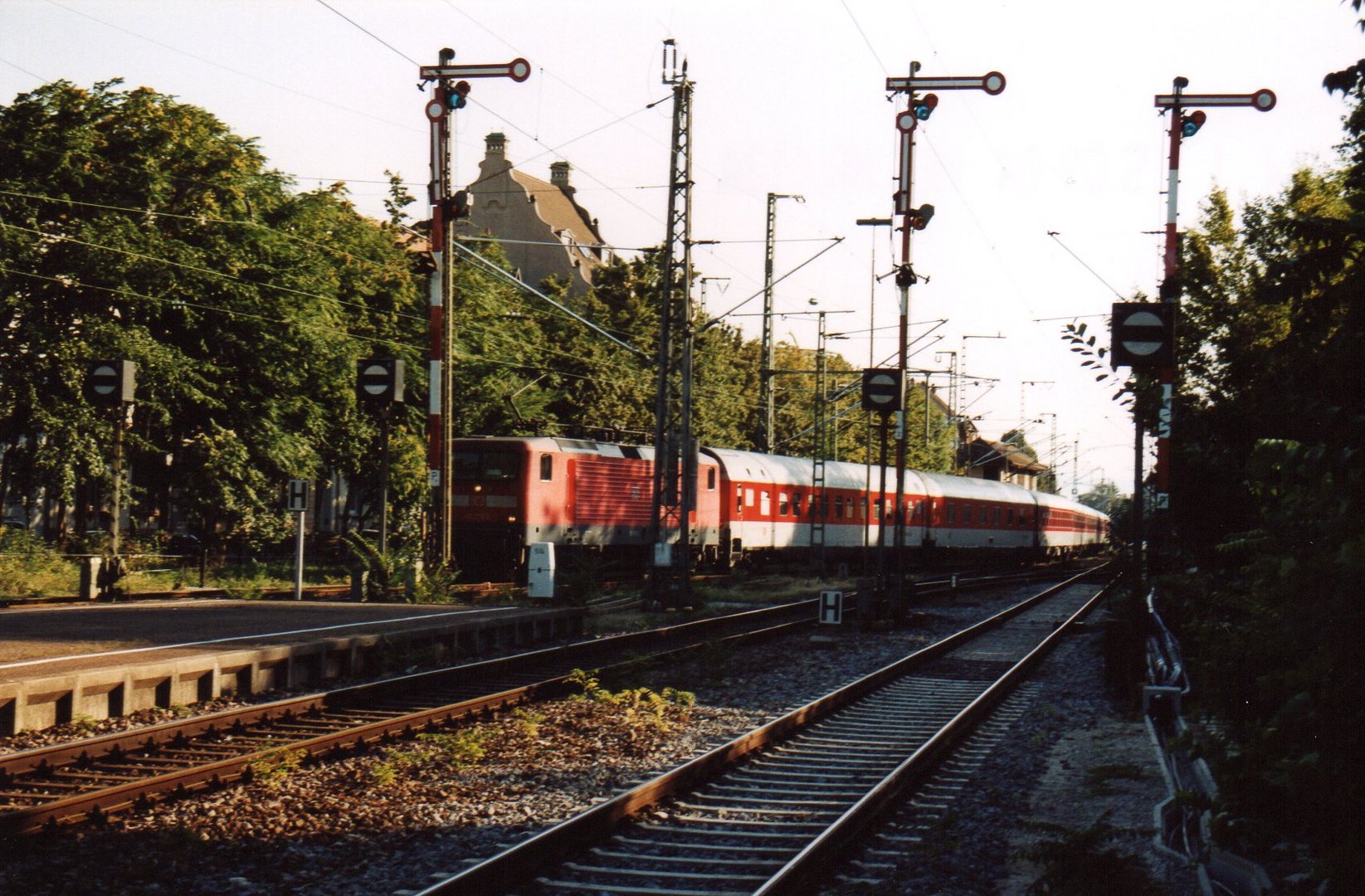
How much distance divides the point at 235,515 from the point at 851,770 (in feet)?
83.8

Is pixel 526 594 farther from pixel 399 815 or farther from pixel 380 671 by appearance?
pixel 399 815

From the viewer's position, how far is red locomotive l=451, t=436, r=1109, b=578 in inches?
1180

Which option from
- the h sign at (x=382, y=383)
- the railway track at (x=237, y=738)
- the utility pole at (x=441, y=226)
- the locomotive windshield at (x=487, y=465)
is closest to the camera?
the railway track at (x=237, y=738)

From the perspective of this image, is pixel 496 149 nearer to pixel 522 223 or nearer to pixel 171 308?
pixel 522 223

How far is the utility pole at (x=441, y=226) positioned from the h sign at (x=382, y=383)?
0.88 m

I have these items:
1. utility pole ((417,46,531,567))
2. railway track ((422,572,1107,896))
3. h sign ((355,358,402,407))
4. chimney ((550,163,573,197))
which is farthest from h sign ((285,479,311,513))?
chimney ((550,163,573,197))

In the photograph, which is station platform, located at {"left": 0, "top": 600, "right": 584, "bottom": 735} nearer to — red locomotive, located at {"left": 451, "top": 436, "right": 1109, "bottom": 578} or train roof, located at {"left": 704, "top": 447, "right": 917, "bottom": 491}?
red locomotive, located at {"left": 451, "top": 436, "right": 1109, "bottom": 578}

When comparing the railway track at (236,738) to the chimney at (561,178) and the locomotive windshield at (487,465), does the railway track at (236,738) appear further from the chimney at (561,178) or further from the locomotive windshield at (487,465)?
the chimney at (561,178)

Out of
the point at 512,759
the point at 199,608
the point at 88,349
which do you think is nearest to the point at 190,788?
the point at 512,759

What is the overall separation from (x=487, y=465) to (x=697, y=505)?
19.8ft

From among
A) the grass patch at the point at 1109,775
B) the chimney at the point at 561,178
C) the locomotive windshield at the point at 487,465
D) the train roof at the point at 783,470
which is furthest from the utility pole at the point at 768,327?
the chimney at the point at 561,178

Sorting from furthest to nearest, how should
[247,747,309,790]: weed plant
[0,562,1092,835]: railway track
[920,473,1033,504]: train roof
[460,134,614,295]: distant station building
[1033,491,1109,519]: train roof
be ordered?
[460,134,614,295]: distant station building
[1033,491,1109,519]: train roof
[920,473,1033,504]: train roof
[247,747,309,790]: weed plant
[0,562,1092,835]: railway track

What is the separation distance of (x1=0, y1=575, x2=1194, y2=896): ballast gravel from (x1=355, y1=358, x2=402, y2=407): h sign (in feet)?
33.3

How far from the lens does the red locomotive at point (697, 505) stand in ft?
98.3
